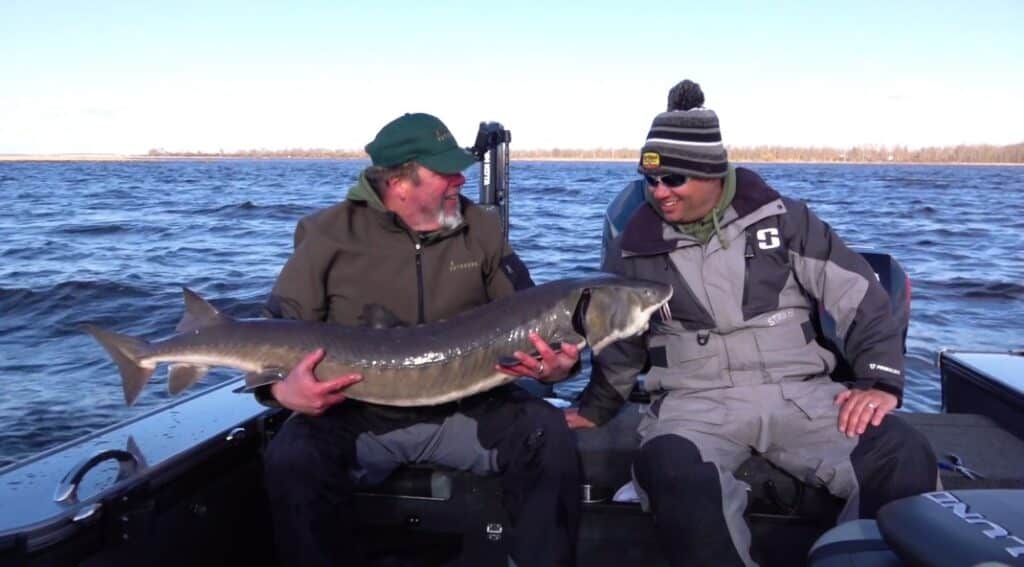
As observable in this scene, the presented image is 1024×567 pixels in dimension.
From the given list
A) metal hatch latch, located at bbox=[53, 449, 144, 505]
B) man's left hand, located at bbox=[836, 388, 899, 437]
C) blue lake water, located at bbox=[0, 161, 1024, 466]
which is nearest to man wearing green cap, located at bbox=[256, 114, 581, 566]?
metal hatch latch, located at bbox=[53, 449, 144, 505]

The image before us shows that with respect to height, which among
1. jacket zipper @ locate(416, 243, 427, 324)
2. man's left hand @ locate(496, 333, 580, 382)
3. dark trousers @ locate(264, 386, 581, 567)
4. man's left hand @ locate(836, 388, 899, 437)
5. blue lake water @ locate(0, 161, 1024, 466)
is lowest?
blue lake water @ locate(0, 161, 1024, 466)

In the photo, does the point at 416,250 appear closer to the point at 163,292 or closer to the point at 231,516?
the point at 231,516

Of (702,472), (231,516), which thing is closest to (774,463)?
(702,472)

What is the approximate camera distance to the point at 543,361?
3.74 m

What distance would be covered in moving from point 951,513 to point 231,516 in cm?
297

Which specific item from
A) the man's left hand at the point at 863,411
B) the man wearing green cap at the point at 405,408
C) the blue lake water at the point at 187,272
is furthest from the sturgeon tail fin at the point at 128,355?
the blue lake water at the point at 187,272

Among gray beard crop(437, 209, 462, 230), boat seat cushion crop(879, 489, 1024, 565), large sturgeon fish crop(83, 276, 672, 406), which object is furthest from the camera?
gray beard crop(437, 209, 462, 230)

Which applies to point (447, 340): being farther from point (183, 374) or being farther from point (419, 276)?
point (183, 374)

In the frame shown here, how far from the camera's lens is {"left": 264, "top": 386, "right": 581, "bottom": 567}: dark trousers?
3521mm

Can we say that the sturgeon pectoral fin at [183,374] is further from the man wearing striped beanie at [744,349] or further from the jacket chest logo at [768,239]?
the jacket chest logo at [768,239]

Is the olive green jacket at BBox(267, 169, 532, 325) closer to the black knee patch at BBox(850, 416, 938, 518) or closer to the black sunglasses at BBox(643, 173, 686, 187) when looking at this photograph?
the black sunglasses at BBox(643, 173, 686, 187)

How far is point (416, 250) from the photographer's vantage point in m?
4.14

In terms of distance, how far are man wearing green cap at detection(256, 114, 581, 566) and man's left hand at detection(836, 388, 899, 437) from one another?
3.79 ft

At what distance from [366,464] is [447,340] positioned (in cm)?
67
